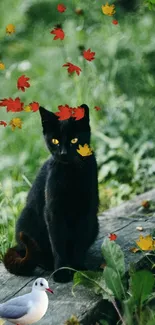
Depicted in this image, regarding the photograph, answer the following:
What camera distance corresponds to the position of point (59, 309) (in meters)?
2.91

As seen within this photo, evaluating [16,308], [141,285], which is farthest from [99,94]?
[16,308]

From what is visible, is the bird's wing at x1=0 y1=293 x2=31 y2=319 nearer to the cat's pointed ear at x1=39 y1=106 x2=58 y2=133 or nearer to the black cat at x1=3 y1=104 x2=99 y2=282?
the black cat at x1=3 y1=104 x2=99 y2=282

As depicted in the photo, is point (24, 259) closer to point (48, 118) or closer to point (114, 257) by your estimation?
point (114, 257)

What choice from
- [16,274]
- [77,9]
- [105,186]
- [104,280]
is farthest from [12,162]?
[104,280]

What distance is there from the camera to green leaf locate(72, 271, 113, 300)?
2.99 m

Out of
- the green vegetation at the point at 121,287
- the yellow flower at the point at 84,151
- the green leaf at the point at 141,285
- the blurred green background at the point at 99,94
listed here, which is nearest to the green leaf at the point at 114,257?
the green vegetation at the point at 121,287

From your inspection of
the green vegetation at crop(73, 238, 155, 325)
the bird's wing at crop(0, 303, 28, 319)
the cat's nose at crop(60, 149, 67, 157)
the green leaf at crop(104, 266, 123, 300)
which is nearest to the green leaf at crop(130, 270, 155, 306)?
the green vegetation at crop(73, 238, 155, 325)

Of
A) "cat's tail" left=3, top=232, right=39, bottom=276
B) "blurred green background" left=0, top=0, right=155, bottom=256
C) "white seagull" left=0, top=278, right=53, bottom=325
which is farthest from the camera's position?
"blurred green background" left=0, top=0, right=155, bottom=256

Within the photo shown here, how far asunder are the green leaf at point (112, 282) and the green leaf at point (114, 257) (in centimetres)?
7

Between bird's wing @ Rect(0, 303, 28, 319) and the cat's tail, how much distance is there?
0.63 m

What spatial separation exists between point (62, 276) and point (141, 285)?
59 centimetres

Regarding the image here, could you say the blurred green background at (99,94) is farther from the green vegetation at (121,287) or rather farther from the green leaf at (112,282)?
the green leaf at (112,282)

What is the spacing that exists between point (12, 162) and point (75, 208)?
2.11 m

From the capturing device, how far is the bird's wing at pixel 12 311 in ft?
8.59
